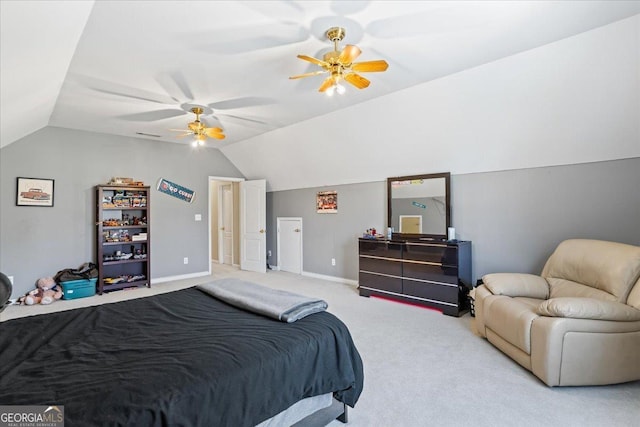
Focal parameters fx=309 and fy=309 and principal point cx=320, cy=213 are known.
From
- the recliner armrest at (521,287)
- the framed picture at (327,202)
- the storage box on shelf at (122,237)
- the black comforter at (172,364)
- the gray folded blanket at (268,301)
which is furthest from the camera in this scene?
the framed picture at (327,202)

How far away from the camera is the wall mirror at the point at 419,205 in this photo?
14.9 ft

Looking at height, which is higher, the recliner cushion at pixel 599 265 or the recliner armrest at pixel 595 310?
the recliner cushion at pixel 599 265

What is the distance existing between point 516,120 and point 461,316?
8.09ft

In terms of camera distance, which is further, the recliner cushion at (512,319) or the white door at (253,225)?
the white door at (253,225)

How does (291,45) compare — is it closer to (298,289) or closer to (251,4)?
(251,4)

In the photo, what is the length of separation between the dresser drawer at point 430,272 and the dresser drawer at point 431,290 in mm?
68

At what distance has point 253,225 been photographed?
7039mm

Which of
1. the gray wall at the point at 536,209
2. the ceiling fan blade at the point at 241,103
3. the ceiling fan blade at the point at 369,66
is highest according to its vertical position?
the ceiling fan blade at the point at 241,103

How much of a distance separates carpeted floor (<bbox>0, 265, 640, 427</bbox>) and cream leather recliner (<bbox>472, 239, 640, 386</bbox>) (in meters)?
0.12

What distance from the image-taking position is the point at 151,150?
19.7 ft

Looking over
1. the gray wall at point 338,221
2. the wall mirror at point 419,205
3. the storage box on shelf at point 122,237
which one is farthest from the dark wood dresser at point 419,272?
the storage box on shelf at point 122,237

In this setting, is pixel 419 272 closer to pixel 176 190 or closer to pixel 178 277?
pixel 178 277

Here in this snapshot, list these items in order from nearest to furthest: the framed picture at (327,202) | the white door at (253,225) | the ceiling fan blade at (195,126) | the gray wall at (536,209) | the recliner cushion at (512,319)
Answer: the recliner cushion at (512,319) < the gray wall at (536,209) < the ceiling fan blade at (195,126) < the framed picture at (327,202) < the white door at (253,225)

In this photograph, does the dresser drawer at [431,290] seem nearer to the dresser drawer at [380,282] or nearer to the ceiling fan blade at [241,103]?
the dresser drawer at [380,282]
